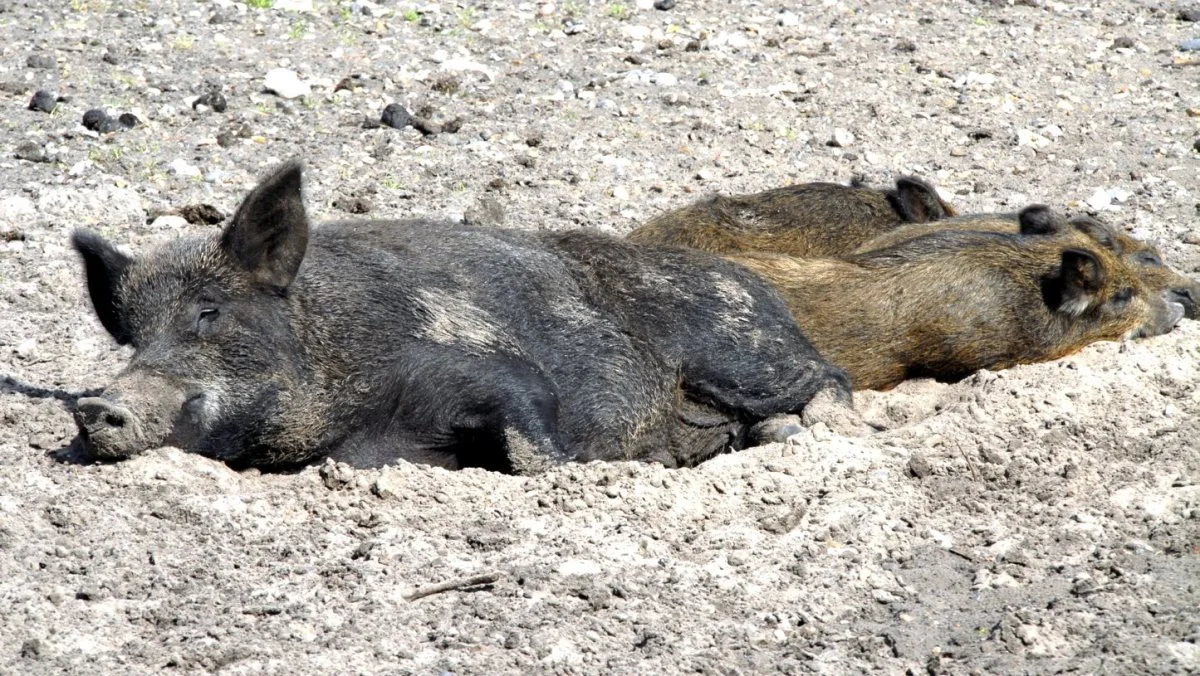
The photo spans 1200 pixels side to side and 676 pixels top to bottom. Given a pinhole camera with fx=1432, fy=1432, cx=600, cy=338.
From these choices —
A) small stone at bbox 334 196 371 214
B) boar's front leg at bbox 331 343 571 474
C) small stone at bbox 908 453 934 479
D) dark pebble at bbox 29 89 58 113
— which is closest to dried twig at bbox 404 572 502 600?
boar's front leg at bbox 331 343 571 474

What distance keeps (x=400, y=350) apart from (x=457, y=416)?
0.34 meters

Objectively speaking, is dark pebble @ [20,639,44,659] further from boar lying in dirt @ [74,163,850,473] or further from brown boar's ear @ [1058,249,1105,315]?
brown boar's ear @ [1058,249,1105,315]

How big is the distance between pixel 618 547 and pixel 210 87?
18.6ft

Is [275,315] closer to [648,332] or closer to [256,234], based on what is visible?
[256,234]

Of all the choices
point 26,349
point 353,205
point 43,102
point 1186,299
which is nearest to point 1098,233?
point 1186,299

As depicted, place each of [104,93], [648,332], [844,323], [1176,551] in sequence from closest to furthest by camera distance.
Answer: [1176,551], [648,332], [844,323], [104,93]

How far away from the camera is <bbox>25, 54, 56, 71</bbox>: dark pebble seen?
9.23 metres

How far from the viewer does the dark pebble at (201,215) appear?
7.70m

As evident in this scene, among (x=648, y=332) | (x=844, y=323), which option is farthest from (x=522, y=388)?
(x=844, y=323)

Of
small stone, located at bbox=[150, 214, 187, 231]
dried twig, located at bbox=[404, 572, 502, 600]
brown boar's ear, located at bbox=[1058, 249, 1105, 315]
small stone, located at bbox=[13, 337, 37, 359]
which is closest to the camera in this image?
dried twig, located at bbox=[404, 572, 502, 600]

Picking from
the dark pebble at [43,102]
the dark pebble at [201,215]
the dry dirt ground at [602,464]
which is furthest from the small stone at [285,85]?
the dark pebble at [201,215]

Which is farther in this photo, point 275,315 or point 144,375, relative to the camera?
point 275,315

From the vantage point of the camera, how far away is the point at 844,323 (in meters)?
6.67

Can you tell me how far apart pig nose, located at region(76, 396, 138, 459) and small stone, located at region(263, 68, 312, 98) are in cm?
472
